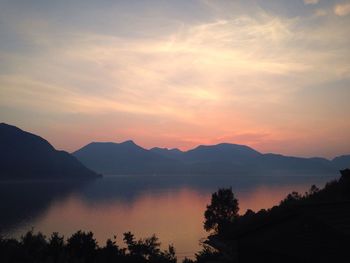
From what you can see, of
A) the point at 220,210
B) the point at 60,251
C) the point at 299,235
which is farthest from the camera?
the point at 220,210

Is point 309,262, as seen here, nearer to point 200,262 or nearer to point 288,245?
point 288,245

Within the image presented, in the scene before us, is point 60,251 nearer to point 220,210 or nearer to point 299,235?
point 299,235

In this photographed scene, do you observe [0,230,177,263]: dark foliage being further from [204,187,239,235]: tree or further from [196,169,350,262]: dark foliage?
[204,187,239,235]: tree

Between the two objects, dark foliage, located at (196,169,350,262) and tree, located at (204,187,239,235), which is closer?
dark foliage, located at (196,169,350,262)

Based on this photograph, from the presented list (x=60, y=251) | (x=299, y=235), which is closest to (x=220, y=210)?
(x=60, y=251)

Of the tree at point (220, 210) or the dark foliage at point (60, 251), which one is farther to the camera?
the tree at point (220, 210)

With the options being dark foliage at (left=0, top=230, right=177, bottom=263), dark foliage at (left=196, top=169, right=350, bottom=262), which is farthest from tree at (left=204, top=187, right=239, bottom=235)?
dark foliage at (left=196, top=169, right=350, bottom=262)

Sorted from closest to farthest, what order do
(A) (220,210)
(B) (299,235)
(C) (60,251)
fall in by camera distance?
1. (B) (299,235)
2. (C) (60,251)
3. (A) (220,210)

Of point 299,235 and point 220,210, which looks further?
point 220,210

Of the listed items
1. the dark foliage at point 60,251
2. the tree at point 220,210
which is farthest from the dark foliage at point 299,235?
the tree at point 220,210

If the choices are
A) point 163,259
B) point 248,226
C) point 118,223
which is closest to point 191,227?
point 118,223

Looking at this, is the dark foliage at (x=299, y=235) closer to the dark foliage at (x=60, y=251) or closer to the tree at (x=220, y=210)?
the dark foliage at (x=60, y=251)

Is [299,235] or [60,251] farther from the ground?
[299,235]

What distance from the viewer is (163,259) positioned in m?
41.5
